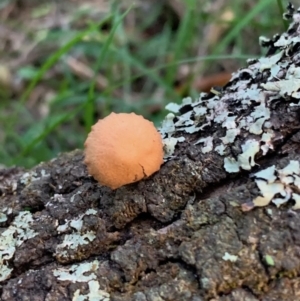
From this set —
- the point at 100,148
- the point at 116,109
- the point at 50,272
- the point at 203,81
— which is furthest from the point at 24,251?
the point at 203,81

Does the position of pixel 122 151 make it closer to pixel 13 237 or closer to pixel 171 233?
pixel 171 233

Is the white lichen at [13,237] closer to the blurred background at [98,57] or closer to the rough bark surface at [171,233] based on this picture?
the rough bark surface at [171,233]

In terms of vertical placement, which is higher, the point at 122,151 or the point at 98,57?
the point at 122,151

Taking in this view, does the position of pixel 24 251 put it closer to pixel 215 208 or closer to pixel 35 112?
pixel 215 208

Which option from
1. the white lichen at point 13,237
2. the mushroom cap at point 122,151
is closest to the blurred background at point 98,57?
the white lichen at point 13,237

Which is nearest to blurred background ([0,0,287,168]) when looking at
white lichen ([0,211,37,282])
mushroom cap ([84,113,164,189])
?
white lichen ([0,211,37,282])

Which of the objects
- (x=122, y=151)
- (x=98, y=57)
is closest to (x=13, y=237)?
(x=122, y=151)
